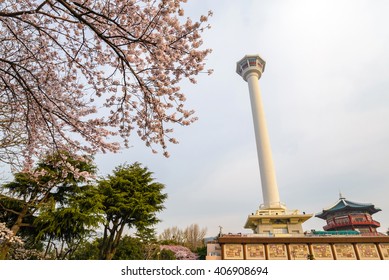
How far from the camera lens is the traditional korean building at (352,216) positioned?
31516 mm

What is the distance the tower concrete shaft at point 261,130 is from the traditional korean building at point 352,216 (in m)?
13.7

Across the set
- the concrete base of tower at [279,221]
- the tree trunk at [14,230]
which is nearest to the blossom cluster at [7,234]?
the tree trunk at [14,230]

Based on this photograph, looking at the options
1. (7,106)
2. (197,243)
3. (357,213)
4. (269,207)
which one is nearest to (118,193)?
(7,106)

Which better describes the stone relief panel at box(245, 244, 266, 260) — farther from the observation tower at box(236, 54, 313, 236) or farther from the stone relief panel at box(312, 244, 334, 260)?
the observation tower at box(236, 54, 313, 236)

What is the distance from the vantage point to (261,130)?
29.4 meters

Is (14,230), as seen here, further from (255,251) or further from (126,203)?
(255,251)

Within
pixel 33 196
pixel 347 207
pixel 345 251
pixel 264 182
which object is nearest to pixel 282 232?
pixel 264 182

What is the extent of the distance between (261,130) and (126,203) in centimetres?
1916

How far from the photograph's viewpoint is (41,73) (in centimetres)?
543

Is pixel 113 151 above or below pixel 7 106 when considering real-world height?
below

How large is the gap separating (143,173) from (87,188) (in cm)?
476

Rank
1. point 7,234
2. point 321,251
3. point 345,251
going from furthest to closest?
point 321,251 < point 345,251 < point 7,234

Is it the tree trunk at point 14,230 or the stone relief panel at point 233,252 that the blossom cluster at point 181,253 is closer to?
the stone relief panel at point 233,252
